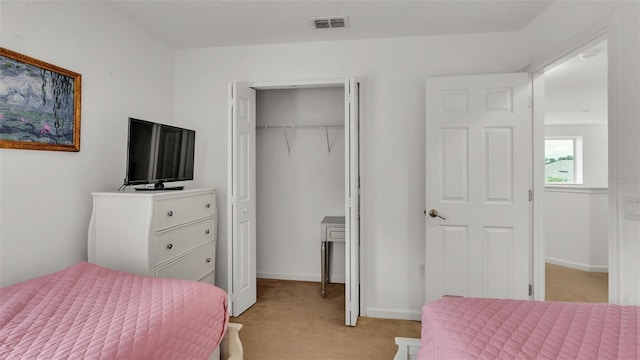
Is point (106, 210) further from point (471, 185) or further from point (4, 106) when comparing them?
point (471, 185)

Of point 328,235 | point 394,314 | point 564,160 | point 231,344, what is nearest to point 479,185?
point 394,314

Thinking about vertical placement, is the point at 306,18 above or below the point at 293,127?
above

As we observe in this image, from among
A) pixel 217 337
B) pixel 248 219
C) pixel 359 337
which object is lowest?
pixel 359 337

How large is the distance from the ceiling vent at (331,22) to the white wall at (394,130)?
11.7 inches

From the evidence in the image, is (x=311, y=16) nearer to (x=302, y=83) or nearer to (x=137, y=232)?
(x=302, y=83)

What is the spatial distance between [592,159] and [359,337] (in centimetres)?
664

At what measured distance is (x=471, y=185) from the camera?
274cm

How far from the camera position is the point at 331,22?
8.92ft

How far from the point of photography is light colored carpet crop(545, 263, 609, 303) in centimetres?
346

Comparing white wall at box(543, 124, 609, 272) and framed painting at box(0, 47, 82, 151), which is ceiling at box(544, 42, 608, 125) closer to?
white wall at box(543, 124, 609, 272)

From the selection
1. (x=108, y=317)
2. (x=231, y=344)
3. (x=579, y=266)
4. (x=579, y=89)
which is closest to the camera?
(x=108, y=317)

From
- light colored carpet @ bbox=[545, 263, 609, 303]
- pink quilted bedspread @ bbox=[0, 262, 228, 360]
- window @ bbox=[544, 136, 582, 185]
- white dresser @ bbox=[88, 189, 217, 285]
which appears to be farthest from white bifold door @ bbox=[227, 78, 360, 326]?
window @ bbox=[544, 136, 582, 185]

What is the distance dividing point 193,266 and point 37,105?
1.50 meters

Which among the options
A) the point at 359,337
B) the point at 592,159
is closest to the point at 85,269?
the point at 359,337
